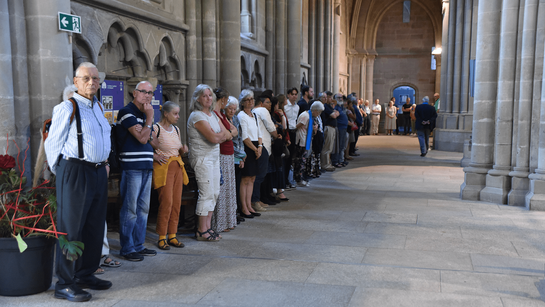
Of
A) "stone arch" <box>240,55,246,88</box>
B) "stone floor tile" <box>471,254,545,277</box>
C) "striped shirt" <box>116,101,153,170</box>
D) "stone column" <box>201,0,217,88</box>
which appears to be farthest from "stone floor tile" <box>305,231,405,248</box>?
"stone arch" <box>240,55,246,88</box>

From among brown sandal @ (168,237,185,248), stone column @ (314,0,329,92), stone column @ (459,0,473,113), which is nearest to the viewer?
brown sandal @ (168,237,185,248)

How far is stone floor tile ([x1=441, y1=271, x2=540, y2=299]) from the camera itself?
12.1 feet

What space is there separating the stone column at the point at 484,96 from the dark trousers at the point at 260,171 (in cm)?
305

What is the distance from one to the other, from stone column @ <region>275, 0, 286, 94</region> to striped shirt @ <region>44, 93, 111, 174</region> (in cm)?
1005

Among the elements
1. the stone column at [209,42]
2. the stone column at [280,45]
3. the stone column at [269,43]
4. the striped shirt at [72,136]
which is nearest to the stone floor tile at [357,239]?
the striped shirt at [72,136]

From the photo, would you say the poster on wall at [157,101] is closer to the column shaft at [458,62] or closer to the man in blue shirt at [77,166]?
the man in blue shirt at [77,166]

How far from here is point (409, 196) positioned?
778 cm

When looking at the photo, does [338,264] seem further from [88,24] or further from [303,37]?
[303,37]

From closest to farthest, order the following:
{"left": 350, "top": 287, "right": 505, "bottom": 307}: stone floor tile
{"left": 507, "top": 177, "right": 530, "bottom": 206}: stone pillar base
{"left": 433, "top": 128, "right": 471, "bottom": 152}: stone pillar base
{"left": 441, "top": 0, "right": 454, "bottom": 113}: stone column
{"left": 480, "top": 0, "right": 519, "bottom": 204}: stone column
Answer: {"left": 350, "top": 287, "right": 505, "bottom": 307}: stone floor tile
{"left": 507, "top": 177, "right": 530, "bottom": 206}: stone pillar base
{"left": 480, "top": 0, "right": 519, "bottom": 204}: stone column
{"left": 433, "top": 128, "right": 471, "bottom": 152}: stone pillar base
{"left": 441, "top": 0, "right": 454, "bottom": 113}: stone column

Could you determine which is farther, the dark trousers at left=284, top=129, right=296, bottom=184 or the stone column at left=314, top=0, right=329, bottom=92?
the stone column at left=314, top=0, right=329, bottom=92

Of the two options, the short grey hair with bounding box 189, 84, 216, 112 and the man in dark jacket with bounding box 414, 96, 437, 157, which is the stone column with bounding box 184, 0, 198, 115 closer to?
the short grey hair with bounding box 189, 84, 216, 112

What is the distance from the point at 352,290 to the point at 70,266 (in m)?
1.96

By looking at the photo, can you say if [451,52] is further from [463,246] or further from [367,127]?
[463,246]

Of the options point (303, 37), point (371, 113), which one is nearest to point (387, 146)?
point (303, 37)
